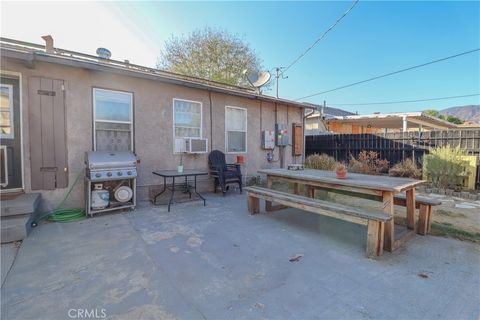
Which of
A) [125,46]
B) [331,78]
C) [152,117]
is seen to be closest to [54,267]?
[152,117]

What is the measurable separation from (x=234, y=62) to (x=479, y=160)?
402 inches

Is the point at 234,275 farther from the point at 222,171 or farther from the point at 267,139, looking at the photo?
the point at 267,139

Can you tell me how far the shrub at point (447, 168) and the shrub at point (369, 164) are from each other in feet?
5.70

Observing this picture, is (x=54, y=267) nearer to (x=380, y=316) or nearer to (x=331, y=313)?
(x=331, y=313)

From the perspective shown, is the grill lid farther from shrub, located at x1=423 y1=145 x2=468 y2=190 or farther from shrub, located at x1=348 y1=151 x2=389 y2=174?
shrub, located at x1=423 y1=145 x2=468 y2=190

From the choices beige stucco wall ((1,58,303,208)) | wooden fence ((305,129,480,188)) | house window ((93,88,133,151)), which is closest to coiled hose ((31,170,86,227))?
beige stucco wall ((1,58,303,208))

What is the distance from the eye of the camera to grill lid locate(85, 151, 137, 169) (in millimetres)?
3663

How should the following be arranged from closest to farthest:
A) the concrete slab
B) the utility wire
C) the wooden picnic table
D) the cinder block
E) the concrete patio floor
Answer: the concrete patio floor, the concrete slab, the wooden picnic table, the cinder block, the utility wire

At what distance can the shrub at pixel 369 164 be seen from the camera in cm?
757

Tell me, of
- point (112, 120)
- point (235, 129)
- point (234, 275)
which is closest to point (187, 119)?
point (235, 129)

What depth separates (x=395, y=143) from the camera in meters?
8.28

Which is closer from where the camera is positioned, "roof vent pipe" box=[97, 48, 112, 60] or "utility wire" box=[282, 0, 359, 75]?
"roof vent pipe" box=[97, 48, 112, 60]

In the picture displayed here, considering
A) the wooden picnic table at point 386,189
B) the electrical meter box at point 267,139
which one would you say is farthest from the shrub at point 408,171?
the wooden picnic table at point 386,189

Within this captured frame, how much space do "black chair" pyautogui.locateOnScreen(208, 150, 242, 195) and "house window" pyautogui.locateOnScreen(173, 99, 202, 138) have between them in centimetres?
65
